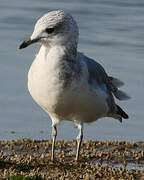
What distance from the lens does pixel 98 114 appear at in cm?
986

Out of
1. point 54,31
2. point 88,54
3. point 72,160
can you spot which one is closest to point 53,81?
point 54,31

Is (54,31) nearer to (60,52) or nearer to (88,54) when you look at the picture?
(60,52)

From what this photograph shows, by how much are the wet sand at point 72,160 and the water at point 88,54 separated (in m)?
0.63

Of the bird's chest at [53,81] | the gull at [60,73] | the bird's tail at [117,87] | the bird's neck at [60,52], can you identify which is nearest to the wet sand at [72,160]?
the gull at [60,73]

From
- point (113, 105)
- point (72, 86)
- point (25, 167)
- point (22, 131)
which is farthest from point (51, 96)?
point (22, 131)

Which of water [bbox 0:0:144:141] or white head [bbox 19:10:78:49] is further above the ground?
white head [bbox 19:10:78:49]

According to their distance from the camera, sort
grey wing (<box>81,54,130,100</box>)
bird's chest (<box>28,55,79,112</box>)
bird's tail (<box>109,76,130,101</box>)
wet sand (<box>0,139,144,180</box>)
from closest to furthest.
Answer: wet sand (<box>0,139,144,180</box>) < bird's chest (<box>28,55,79,112</box>) < grey wing (<box>81,54,130,100</box>) < bird's tail (<box>109,76,130,101</box>)

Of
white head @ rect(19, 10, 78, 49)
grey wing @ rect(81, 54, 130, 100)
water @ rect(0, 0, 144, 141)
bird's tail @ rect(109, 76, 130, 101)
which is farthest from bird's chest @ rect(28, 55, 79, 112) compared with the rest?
water @ rect(0, 0, 144, 141)

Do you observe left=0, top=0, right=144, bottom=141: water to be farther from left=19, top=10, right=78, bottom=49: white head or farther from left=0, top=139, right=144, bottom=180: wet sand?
left=19, top=10, right=78, bottom=49: white head

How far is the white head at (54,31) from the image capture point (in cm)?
912

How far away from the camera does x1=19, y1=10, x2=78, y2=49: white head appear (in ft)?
29.9

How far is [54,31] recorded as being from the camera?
9203mm

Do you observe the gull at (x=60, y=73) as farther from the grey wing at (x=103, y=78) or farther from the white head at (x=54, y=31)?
the grey wing at (x=103, y=78)

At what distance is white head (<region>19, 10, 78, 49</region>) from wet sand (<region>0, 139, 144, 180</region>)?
135 centimetres
